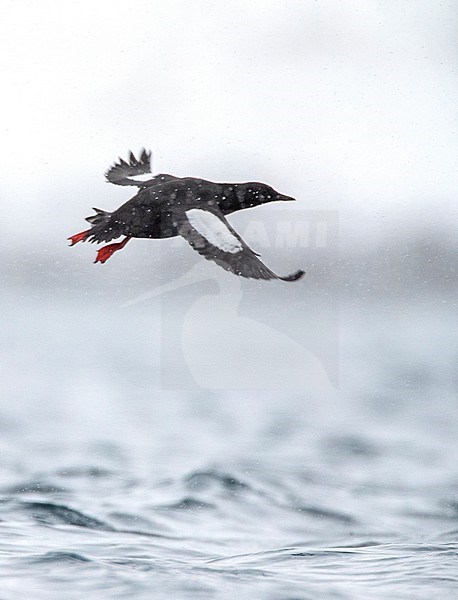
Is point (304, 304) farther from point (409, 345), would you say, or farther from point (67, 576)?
point (67, 576)

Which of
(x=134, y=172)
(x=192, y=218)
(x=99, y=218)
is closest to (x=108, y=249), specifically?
(x=99, y=218)

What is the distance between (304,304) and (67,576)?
5.62 m

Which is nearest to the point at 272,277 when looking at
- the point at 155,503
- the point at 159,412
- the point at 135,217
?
the point at 135,217

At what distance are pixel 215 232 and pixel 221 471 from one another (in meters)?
4.43

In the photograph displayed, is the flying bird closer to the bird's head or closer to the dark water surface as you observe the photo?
the bird's head

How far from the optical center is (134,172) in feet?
7.32

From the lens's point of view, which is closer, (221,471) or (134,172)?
(134,172)

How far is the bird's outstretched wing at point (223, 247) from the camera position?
1.67 meters

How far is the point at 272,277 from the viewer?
1.60 meters

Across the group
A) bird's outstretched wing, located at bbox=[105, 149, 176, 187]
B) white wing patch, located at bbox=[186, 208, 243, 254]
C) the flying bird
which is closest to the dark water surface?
bird's outstretched wing, located at bbox=[105, 149, 176, 187]

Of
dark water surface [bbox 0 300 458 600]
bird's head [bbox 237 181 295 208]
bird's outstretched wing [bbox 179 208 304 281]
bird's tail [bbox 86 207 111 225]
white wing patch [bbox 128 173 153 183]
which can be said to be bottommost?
dark water surface [bbox 0 300 458 600]

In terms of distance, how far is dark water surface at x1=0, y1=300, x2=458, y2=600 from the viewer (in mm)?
3549

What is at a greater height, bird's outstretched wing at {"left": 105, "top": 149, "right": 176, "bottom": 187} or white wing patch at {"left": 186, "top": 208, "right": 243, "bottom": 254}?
bird's outstretched wing at {"left": 105, "top": 149, "right": 176, "bottom": 187}

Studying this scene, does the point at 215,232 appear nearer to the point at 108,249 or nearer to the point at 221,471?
the point at 108,249
